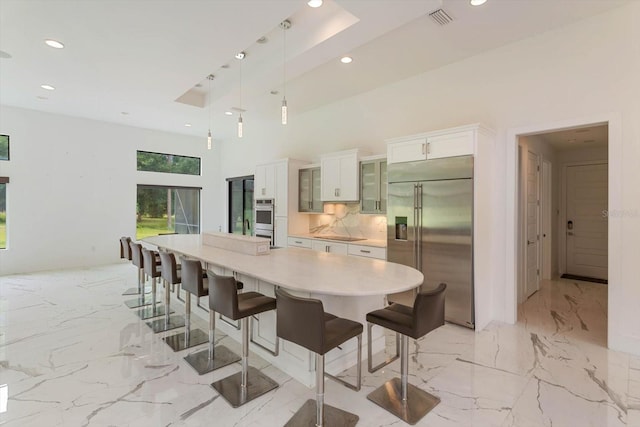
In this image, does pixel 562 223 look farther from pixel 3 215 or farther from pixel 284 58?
pixel 3 215

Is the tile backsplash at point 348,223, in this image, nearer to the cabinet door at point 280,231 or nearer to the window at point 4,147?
the cabinet door at point 280,231

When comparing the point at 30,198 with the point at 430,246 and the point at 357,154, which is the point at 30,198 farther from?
the point at 430,246

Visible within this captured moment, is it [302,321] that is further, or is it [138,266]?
[138,266]

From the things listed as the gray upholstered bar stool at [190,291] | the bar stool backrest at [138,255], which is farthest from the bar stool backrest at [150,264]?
the gray upholstered bar stool at [190,291]

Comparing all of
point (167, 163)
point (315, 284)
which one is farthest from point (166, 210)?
point (315, 284)

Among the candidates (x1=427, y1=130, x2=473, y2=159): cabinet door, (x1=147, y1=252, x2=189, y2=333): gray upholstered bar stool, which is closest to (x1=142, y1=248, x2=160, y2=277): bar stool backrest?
(x1=147, y1=252, x2=189, y2=333): gray upholstered bar stool

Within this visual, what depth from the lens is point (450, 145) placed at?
372 centimetres

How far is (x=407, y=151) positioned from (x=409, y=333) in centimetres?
259

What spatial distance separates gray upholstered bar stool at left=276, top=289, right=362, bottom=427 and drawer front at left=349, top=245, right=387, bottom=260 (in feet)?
7.59

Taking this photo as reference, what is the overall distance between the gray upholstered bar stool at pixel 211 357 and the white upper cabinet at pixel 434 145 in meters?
2.58

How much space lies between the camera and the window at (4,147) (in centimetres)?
620

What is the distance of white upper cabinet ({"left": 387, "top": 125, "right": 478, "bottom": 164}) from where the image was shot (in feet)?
11.8

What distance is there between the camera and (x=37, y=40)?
3.56 metres

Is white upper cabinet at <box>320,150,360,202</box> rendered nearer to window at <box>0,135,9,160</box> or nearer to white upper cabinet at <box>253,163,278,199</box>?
white upper cabinet at <box>253,163,278,199</box>
